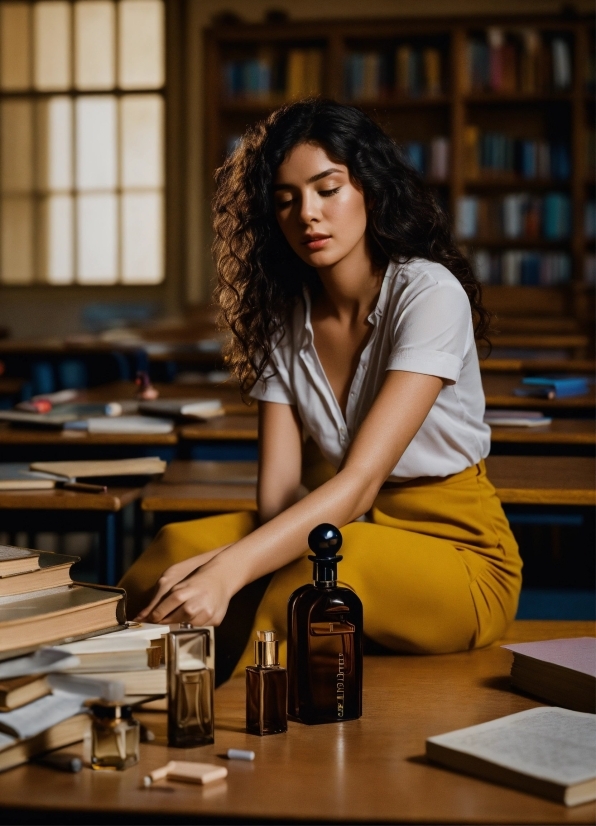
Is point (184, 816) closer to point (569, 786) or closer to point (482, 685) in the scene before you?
point (569, 786)

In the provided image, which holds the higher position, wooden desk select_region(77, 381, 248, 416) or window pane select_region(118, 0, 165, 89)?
window pane select_region(118, 0, 165, 89)

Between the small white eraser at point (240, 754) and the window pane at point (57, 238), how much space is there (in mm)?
8068

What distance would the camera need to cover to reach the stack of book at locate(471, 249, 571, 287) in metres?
7.64

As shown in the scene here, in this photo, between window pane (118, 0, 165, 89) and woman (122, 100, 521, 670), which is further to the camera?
window pane (118, 0, 165, 89)

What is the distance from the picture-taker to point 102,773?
3.06 ft

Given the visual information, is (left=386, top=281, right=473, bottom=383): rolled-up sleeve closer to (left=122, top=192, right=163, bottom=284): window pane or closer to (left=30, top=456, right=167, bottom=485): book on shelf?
(left=30, top=456, right=167, bottom=485): book on shelf

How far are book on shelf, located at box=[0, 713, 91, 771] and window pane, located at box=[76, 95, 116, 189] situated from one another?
8.00m

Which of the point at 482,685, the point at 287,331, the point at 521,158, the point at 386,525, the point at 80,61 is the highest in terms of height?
the point at 80,61

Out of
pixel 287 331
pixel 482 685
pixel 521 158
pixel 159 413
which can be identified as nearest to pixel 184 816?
pixel 482 685

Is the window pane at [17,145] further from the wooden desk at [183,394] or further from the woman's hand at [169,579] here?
the woman's hand at [169,579]

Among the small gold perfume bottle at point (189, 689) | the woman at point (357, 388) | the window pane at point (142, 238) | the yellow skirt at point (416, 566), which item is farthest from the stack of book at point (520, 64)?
the small gold perfume bottle at point (189, 689)

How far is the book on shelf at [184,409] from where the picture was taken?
110 inches

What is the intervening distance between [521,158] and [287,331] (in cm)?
603

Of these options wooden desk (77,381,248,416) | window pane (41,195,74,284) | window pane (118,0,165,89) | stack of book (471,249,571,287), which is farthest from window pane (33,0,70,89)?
wooden desk (77,381,248,416)
